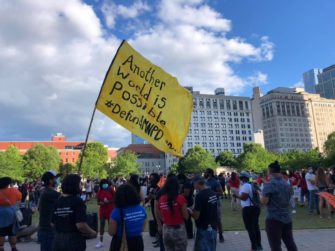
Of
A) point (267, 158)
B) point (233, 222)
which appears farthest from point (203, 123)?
point (233, 222)

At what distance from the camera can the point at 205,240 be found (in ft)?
20.1

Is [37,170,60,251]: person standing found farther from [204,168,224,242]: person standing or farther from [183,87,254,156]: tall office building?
[183,87,254,156]: tall office building

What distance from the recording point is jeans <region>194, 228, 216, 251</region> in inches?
241

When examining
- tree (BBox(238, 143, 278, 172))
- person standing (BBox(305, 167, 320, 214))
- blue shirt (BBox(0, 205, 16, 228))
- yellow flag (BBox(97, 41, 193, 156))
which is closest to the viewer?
yellow flag (BBox(97, 41, 193, 156))

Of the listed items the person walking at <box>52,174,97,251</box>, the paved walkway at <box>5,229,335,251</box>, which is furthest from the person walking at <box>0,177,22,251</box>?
the person walking at <box>52,174,97,251</box>

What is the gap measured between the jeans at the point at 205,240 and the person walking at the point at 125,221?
4.85 feet

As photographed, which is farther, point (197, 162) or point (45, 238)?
point (197, 162)

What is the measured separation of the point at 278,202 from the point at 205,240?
5.22 ft

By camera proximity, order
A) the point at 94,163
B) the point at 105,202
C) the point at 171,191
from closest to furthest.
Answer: the point at 171,191 < the point at 105,202 < the point at 94,163

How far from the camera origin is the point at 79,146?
5832 inches

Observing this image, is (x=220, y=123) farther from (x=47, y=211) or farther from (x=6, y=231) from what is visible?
(x=47, y=211)

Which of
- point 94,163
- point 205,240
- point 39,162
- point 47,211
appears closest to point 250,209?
point 205,240

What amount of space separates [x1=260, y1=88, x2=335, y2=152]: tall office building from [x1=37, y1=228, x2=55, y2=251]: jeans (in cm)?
17998

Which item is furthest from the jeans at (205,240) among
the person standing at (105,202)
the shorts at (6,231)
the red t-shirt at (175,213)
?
the shorts at (6,231)
